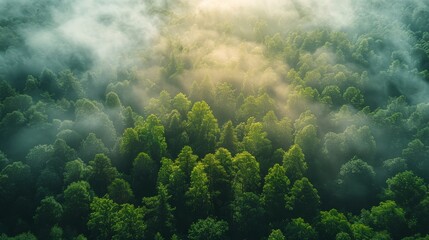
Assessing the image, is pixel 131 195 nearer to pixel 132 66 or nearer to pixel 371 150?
pixel 371 150

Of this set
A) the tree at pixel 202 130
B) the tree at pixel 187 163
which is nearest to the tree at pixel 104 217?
the tree at pixel 187 163

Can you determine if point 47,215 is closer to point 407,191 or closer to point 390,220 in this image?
point 390,220

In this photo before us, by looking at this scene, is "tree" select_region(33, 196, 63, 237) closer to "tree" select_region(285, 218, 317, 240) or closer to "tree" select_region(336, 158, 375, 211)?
"tree" select_region(285, 218, 317, 240)

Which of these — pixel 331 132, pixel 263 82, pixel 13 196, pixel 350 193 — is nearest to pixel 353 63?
pixel 263 82

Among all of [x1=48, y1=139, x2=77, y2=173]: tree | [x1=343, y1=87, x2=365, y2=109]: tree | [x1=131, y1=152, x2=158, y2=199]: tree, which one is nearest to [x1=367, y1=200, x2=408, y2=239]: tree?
[x1=343, y1=87, x2=365, y2=109]: tree

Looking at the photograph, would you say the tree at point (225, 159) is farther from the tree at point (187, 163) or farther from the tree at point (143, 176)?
the tree at point (143, 176)

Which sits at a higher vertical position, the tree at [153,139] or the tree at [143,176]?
the tree at [153,139]
